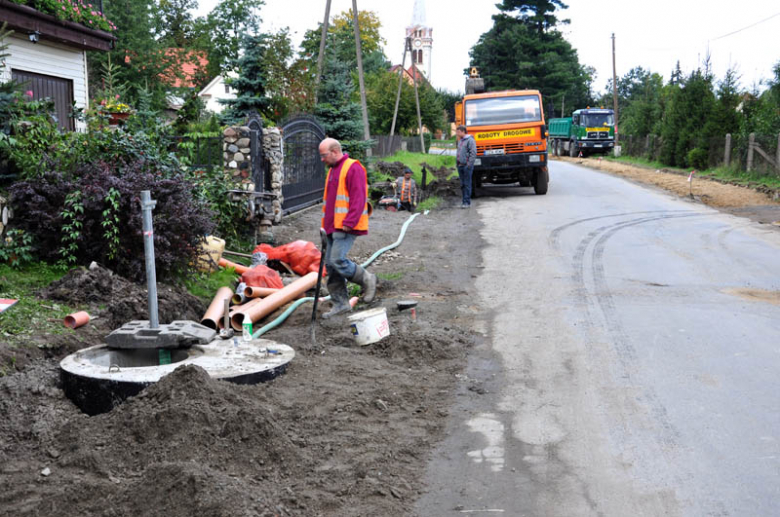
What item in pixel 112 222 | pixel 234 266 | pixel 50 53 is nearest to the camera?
pixel 112 222

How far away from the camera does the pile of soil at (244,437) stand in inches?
140

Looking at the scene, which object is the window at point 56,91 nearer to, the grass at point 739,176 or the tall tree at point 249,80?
the tall tree at point 249,80

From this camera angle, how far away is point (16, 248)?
7449 millimetres

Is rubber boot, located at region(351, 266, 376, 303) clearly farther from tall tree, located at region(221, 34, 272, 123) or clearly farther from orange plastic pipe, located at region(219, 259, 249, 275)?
tall tree, located at region(221, 34, 272, 123)

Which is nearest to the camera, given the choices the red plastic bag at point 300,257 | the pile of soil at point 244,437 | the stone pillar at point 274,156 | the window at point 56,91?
the pile of soil at point 244,437

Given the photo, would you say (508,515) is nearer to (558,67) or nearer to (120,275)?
(120,275)

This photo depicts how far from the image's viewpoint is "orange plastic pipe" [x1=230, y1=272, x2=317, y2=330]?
24.8 feet

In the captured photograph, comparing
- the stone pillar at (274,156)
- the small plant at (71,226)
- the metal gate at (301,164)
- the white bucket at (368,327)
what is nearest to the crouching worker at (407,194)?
the metal gate at (301,164)

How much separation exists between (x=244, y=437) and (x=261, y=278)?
501cm

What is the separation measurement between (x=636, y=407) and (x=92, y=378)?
3812 mm

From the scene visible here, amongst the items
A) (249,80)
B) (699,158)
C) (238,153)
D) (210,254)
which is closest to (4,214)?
(210,254)

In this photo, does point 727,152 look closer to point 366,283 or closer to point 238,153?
point 238,153

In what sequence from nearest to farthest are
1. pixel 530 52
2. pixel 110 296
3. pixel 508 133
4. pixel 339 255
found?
pixel 110 296 → pixel 339 255 → pixel 508 133 → pixel 530 52

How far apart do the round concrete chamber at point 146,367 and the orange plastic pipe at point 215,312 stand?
1415 mm
